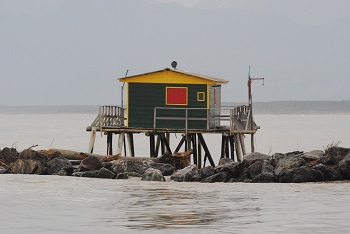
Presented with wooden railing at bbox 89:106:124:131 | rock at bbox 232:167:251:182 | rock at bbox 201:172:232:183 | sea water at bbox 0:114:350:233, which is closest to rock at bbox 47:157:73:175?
sea water at bbox 0:114:350:233

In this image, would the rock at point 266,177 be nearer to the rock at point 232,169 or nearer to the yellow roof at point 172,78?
the rock at point 232,169

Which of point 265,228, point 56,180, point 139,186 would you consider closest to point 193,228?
point 265,228

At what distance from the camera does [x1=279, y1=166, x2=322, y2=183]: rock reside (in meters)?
36.0

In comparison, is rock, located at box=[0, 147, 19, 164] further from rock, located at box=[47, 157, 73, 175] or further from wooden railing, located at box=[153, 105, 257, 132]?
wooden railing, located at box=[153, 105, 257, 132]

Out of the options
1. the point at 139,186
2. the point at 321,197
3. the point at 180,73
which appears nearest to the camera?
the point at 321,197

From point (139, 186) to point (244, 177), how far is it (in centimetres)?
401

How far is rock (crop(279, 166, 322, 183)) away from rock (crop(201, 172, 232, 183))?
6.69 feet

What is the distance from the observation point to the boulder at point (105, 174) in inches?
1519

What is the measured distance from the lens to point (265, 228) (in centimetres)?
2500

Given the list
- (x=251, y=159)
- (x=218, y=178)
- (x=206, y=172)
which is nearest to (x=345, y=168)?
(x=251, y=159)

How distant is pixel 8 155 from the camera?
41.5m

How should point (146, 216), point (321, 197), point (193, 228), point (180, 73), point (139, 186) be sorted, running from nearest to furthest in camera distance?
point (193, 228)
point (146, 216)
point (321, 197)
point (139, 186)
point (180, 73)

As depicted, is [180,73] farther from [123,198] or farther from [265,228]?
[265,228]

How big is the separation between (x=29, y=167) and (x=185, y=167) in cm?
608
